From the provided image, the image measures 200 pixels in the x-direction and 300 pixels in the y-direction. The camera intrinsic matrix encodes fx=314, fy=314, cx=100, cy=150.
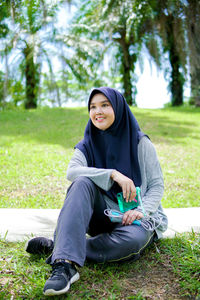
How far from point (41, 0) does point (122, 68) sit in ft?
36.8

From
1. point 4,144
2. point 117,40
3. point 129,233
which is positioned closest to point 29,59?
point 117,40

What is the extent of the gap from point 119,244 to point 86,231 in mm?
249

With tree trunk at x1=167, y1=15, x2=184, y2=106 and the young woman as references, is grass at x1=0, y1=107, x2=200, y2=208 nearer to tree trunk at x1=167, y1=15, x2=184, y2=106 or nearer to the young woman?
the young woman

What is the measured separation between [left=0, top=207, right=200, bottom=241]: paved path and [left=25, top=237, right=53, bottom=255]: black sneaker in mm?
408

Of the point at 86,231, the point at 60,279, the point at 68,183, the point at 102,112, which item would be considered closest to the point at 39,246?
the point at 86,231

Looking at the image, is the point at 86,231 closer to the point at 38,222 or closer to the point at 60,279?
the point at 60,279

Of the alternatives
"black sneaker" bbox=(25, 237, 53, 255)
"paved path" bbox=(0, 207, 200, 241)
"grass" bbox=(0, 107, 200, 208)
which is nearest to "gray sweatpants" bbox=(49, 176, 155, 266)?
"black sneaker" bbox=(25, 237, 53, 255)

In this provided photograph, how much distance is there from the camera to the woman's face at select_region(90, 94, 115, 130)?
2416mm

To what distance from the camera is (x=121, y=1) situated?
12180 millimetres

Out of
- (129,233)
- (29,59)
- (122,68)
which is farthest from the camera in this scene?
(122,68)

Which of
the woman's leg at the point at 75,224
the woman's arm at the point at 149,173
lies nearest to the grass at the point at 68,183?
the woman's leg at the point at 75,224

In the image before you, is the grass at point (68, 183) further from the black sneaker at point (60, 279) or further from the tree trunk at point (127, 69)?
the tree trunk at point (127, 69)

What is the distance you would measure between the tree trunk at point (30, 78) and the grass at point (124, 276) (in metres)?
10.6

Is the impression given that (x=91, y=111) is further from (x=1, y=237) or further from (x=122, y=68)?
(x=122, y=68)
